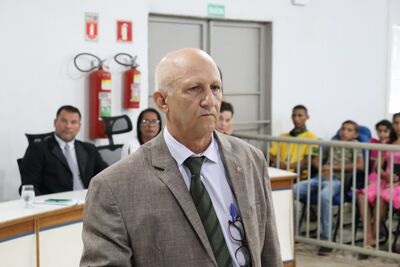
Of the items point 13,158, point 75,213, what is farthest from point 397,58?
point 75,213

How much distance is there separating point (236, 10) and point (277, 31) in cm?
64

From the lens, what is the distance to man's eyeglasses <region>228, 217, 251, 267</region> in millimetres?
1735

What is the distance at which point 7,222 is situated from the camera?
140 inches

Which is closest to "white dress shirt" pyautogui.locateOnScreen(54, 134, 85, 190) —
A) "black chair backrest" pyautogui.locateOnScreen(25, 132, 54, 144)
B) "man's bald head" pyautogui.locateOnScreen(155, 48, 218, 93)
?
"black chair backrest" pyautogui.locateOnScreen(25, 132, 54, 144)

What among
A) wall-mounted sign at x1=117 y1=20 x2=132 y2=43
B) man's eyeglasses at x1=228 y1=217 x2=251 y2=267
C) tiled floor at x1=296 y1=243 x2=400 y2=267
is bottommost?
tiled floor at x1=296 y1=243 x2=400 y2=267

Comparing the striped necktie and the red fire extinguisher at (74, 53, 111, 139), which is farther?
the red fire extinguisher at (74, 53, 111, 139)

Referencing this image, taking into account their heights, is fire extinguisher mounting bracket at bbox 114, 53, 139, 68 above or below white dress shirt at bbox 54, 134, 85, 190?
above

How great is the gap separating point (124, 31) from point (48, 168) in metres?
1.95

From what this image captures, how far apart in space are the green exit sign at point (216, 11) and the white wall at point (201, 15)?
0.06 metres

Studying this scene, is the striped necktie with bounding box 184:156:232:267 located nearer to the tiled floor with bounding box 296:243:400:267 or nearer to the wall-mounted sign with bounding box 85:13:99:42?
the tiled floor with bounding box 296:243:400:267

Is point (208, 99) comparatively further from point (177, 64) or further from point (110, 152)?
point (110, 152)

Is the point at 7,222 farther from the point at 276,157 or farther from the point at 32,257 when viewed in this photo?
the point at 276,157

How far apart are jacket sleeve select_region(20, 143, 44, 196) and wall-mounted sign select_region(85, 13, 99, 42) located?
5.17ft

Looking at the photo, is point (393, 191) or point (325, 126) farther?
point (325, 126)
